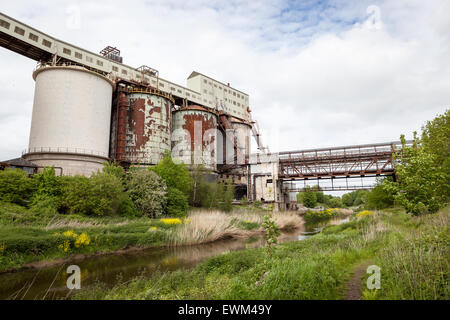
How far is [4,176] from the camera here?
1888 cm

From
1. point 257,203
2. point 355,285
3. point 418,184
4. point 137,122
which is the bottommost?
point 355,285

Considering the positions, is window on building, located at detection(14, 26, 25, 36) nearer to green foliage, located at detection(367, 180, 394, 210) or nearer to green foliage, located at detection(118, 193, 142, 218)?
green foliage, located at detection(118, 193, 142, 218)

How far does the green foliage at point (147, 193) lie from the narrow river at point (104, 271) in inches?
317

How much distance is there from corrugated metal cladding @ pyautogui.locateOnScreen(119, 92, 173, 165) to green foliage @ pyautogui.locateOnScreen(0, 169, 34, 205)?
1571cm

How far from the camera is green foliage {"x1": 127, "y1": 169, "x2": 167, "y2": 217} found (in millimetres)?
25484

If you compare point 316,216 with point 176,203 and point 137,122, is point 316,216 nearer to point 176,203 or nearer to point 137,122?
point 176,203

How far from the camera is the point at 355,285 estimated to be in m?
6.33

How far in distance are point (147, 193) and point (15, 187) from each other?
34.2 ft

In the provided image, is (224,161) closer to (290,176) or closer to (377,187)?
(290,176)

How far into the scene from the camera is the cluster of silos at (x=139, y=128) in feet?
118

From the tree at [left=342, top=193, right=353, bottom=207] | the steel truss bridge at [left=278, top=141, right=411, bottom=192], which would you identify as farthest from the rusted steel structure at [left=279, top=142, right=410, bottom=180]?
the tree at [left=342, top=193, right=353, bottom=207]

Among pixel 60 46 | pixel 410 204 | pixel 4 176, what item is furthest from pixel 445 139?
pixel 60 46

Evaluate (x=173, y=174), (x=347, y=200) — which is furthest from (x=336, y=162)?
(x=347, y=200)

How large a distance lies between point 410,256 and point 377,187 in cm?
3617
